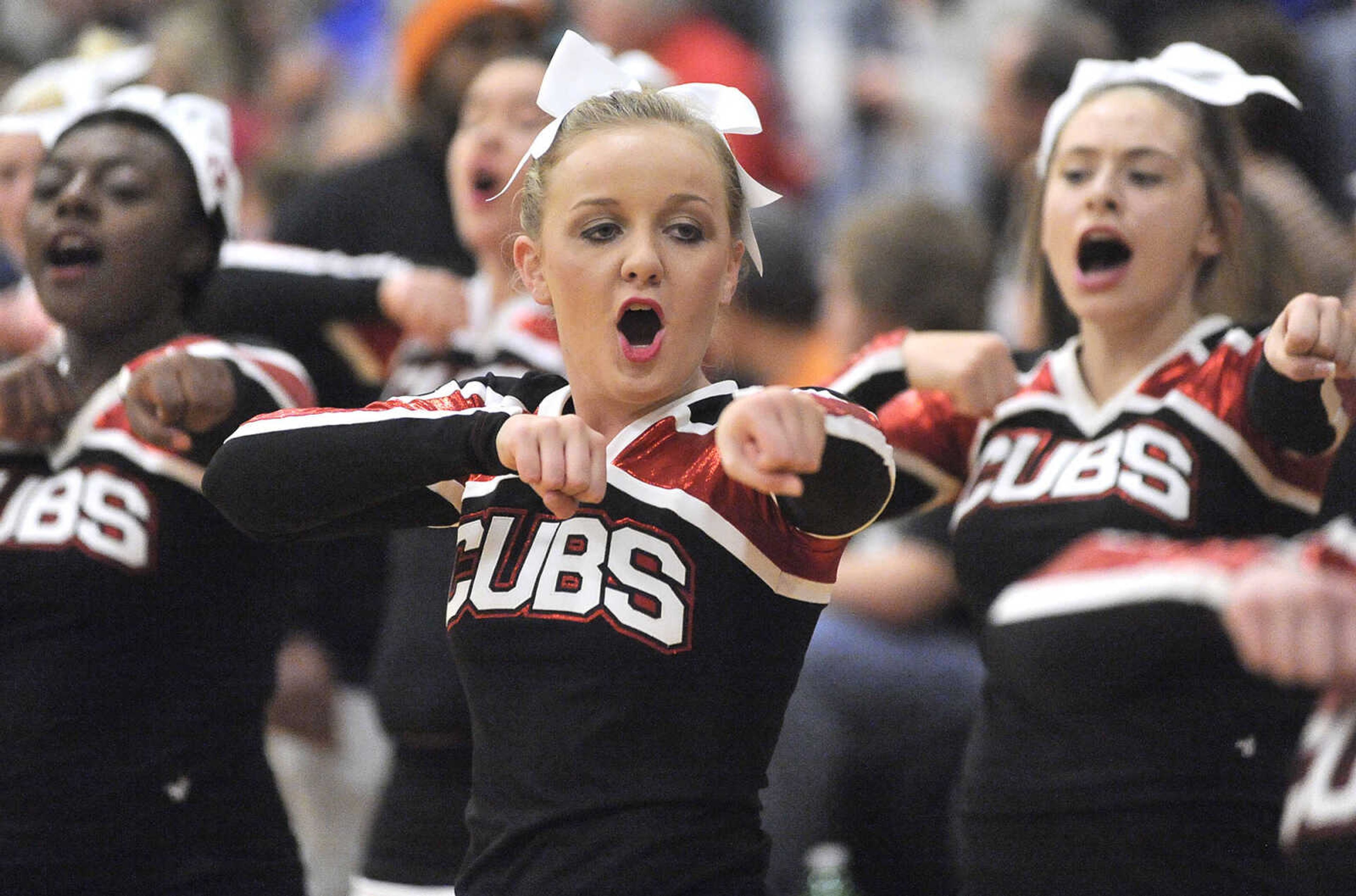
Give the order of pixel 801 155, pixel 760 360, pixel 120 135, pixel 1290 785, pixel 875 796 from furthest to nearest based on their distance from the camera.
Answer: pixel 801 155, pixel 760 360, pixel 875 796, pixel 120 135, pixel 1290 785

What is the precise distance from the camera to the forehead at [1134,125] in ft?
9.43

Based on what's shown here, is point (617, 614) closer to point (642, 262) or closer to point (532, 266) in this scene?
point (642, 262)

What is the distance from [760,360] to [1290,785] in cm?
260

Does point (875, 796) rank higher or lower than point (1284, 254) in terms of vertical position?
lower

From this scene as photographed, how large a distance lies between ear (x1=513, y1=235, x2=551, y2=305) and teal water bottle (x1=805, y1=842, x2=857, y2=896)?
6.90 feet

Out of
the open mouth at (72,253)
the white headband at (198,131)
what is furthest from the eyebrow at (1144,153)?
the open mouth at (72,253)

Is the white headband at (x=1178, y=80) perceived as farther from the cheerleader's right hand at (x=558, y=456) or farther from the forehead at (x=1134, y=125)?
the cheerleader's right hand at (x=558, y=456)

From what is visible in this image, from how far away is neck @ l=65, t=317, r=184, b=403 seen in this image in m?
3.07

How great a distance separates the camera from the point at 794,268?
16.5 feet

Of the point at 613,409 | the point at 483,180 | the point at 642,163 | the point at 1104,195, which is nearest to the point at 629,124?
the point at 642,163

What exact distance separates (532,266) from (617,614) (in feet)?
1.74

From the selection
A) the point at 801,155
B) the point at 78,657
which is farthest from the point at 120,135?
the point at 801,155

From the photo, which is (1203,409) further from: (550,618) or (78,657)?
(78,657)

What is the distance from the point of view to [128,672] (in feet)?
9.41
